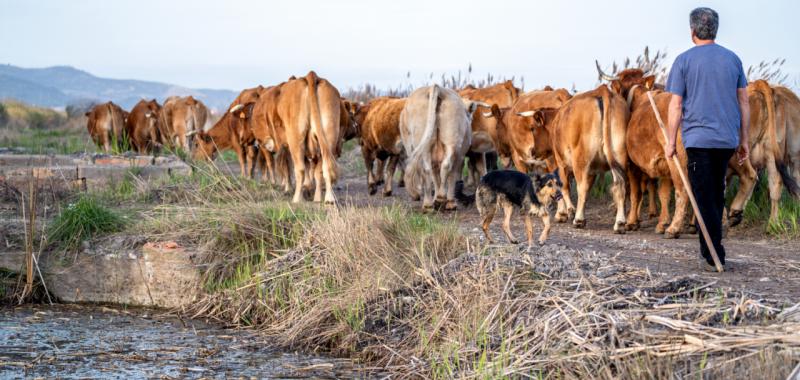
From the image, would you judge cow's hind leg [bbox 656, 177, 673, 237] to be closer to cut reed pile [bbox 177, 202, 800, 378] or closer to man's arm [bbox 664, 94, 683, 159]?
man's arm [bbox 664, 94, 683, 159]

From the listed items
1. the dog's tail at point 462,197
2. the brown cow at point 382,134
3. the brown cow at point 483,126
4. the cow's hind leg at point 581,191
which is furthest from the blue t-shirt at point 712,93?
the brown cow at point 382,134

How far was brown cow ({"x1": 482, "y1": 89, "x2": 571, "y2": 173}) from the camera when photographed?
12664mm

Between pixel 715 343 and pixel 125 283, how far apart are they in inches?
225

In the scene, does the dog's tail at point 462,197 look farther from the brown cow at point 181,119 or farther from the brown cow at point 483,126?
the brown cow at point 181,119

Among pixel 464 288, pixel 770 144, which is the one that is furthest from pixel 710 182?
pixel 770 144

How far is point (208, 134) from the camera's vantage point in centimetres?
1806

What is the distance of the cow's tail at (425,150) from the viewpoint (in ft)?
42.0

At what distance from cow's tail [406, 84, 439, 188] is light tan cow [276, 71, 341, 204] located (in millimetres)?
1039

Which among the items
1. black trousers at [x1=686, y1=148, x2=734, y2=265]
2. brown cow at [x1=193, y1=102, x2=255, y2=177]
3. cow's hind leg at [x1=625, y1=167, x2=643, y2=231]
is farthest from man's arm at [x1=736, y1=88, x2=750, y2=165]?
brown cow at [x1=193, y1=102, x2=255, y2=177]

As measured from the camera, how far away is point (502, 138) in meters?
14.1

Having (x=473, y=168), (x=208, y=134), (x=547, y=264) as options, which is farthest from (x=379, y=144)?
(x=547, y=264)

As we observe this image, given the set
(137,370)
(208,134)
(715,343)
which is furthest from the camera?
(208,134)

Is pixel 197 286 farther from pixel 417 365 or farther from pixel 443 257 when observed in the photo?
pixel 417 365

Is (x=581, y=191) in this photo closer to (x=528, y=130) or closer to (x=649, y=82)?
(x=649, y=82)
